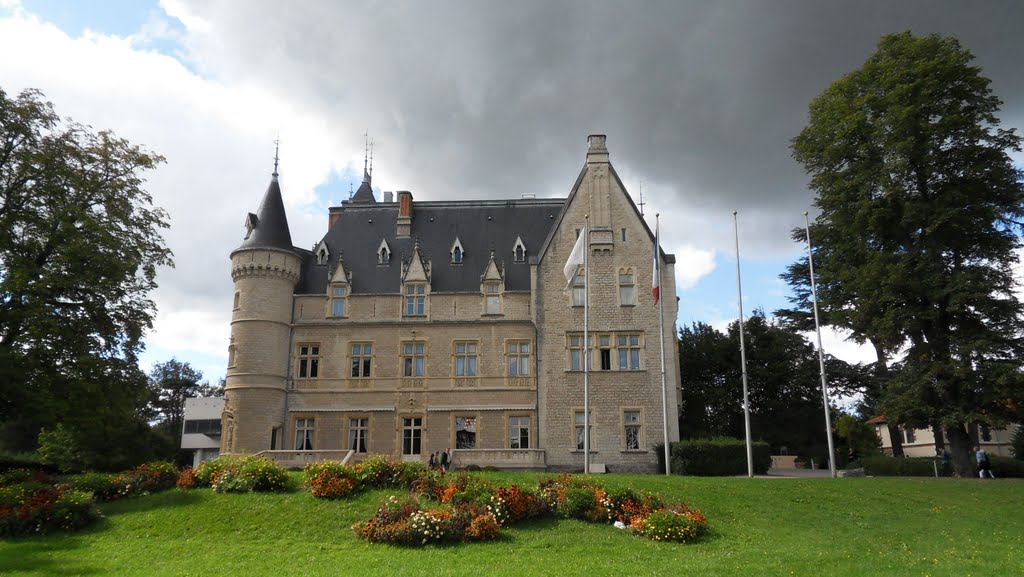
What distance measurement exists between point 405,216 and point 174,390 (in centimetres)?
5135

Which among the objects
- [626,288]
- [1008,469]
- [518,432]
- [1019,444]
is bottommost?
[1008,469]

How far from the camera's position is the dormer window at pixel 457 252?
1503 inches

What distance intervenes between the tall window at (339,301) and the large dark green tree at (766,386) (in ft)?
79.0

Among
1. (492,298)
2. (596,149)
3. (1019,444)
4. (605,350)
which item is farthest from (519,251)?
(1019,444)

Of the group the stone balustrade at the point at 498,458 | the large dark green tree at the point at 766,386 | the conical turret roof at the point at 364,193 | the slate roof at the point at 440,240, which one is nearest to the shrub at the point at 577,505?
the stone balustrade at the point at 498,458

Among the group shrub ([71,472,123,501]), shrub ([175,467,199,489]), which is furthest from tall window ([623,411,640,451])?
shrub ([71,472,123,501])

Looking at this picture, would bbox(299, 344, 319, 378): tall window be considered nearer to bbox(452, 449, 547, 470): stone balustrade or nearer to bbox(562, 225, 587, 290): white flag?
bbox(452, 449, 547, 470): stone balustrade

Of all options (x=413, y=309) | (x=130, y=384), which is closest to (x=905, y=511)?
(x=413, y=309)

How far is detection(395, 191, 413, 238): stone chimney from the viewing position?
131ft

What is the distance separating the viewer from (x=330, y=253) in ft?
128

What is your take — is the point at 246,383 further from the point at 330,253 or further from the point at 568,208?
the point at 568,208

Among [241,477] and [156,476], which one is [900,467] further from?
[156,476]

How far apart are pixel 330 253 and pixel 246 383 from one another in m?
8.48

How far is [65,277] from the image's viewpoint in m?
25.1
